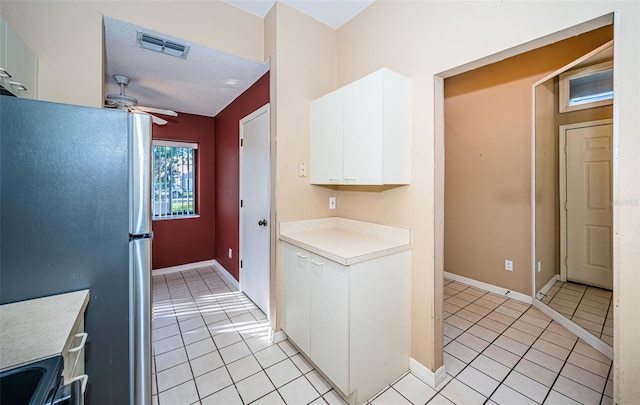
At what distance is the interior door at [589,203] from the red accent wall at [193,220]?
15.3ft

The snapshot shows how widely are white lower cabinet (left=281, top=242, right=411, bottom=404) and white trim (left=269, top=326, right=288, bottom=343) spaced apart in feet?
0.97

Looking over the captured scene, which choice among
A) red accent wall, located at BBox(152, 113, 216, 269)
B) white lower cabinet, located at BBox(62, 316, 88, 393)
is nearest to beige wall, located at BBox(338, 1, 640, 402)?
white lower cabinet, located at BBox(62, 316, 88, 393)

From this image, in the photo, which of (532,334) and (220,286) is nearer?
(532,334)

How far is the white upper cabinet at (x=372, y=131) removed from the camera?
1653 mm

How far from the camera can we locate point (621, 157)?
1.06 metres

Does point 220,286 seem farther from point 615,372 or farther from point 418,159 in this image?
point 615,372

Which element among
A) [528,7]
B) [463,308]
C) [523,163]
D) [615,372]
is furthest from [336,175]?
[523,163]

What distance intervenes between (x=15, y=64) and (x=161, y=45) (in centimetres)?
102

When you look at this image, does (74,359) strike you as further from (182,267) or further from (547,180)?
(547,180)

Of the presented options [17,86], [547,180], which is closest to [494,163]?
[547,180]

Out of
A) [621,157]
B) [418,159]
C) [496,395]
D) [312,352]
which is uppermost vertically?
[418,159]

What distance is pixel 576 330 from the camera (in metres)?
2.22

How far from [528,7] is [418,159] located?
897 mm

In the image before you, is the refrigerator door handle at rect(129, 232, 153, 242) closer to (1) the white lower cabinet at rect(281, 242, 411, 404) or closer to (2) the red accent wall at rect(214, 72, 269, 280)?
(1) the white lower cabinet at rect(281, 242, 411, 404)
